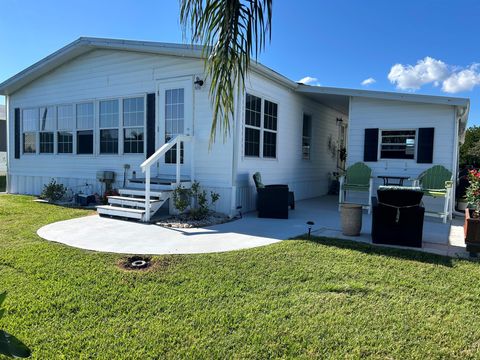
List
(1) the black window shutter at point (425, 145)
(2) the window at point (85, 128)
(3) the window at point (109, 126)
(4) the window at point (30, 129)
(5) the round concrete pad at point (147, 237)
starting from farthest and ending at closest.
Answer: (4) the window at point (30, 129) < (2) the window at point (85, 128) < (3) the window at point (109, 126) < (1) the black window shutter at point (425, 145) < (5) the round concrete pad at point (147, 237)

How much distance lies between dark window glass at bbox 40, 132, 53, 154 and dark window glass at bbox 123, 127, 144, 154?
345cm

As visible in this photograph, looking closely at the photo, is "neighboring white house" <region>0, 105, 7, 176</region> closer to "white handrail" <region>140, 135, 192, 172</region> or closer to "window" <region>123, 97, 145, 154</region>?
"window" <region>123, 97, 145, 154</region>

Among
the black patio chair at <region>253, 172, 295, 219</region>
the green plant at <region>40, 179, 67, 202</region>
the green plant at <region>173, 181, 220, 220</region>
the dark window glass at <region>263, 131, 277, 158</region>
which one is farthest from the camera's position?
the green plant at <region>40, 179, 67, 202</region>

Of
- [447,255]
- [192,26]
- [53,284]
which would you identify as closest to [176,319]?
[53,284]

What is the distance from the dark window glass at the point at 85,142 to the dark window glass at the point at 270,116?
5.16m

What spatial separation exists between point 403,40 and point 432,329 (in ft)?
50.4

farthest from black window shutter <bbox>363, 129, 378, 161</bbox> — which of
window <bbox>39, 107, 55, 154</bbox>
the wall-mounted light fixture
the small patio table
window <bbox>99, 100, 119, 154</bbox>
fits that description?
window <bbox>39, 107, 55, 154</bbox>

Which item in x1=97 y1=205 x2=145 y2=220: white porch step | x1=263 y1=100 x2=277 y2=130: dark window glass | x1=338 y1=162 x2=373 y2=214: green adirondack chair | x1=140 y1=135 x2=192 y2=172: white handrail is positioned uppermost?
x1=263 y1=100 x2=277 y2=130: dark window glass

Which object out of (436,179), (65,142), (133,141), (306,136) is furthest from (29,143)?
(436,179)

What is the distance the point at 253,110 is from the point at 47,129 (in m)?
7.11

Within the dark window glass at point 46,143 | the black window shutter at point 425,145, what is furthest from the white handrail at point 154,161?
the dark window glass at point 46,143

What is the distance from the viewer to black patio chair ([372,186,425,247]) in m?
5.04

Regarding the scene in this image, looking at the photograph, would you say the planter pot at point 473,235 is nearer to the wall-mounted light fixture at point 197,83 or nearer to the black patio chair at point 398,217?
the black patio chair at point 398,217

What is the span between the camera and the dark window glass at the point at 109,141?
31.7 ft
